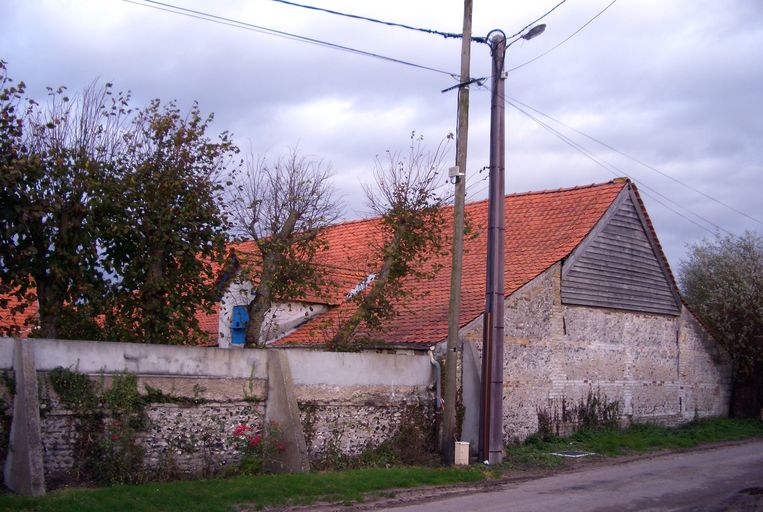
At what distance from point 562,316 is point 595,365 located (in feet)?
6.82

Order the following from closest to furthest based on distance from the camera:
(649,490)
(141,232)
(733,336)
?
1. (649,490)
2. (141,232)
3. (733,336)

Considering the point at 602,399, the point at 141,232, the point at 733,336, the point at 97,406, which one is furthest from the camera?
the point at 733,336

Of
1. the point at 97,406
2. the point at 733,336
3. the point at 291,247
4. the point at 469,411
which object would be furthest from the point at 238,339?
the point at 733,336

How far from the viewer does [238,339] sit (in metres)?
21.8

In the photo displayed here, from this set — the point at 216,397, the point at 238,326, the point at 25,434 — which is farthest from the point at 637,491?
the point at 238,326

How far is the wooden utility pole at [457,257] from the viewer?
15167 millimetres

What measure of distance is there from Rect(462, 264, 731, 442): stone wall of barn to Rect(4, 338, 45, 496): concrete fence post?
878 cm

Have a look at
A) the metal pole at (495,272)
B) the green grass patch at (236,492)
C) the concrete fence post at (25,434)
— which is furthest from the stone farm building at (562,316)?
the concrete fence post at (25,434)

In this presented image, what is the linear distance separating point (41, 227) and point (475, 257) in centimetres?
1240

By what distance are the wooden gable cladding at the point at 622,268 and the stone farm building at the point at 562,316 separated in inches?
1.3

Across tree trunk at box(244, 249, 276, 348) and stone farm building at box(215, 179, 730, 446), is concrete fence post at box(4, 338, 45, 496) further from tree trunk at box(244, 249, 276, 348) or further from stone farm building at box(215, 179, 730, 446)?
tree trunk at box(244, 249, 276, 348)

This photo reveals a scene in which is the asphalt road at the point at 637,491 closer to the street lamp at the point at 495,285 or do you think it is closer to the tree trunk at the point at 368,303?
the street lamp at the point at 495,285

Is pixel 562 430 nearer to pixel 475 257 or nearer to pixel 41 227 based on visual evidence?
pixel 475 257

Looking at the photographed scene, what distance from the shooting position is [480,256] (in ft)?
73.6
